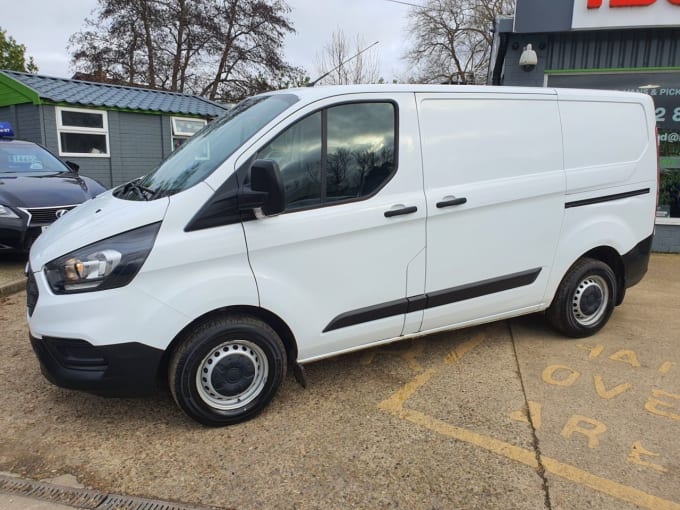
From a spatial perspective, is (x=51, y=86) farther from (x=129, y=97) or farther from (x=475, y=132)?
(x=475, y=132)

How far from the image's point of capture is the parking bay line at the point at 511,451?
2.33m

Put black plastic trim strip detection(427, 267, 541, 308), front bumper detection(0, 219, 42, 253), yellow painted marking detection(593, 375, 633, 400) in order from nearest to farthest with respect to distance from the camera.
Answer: yellow painted marking detection(593, 375, 633, 400) → black plastic trim strip detection(427, 267, 541, 308) → front bumper detection(0, 219, 42, 253)

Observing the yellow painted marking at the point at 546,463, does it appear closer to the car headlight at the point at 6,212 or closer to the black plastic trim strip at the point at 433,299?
the black plastic trim strip at the point at 433,299

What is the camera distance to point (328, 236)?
9.79ft

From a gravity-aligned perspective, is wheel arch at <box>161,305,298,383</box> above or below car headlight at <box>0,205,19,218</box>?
below

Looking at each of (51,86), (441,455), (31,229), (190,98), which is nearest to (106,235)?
(441,455)

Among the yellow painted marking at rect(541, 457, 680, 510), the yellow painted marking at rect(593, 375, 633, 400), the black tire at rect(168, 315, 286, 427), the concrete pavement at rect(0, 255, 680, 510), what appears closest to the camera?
the yellow painted marking at rect(541, 457, 680, 510)

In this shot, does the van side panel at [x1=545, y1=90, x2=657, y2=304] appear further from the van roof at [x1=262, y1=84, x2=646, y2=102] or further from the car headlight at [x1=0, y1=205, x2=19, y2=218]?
the car headlight at [x1=0, y1=205, x2=19, y2=218]

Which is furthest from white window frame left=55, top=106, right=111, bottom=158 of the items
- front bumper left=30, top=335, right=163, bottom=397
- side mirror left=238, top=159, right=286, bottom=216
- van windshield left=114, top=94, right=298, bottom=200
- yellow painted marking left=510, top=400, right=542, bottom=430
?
yellow painted marking left=510, top=400, right=542, bottom=430

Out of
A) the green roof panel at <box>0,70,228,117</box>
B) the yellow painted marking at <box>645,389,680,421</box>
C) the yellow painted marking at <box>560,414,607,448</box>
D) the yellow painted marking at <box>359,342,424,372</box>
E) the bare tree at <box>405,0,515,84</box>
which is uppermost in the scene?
the bare tree at <box>405,0,515,84</box>

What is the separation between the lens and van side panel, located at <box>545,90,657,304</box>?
382 cm

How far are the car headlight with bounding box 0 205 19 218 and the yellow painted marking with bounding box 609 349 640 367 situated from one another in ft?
20.7

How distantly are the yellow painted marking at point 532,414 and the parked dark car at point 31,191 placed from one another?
5543mm

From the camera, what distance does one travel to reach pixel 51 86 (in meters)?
11.1
